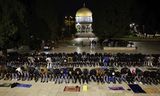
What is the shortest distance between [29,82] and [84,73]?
4.78 metres

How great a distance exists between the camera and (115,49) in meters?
48.1

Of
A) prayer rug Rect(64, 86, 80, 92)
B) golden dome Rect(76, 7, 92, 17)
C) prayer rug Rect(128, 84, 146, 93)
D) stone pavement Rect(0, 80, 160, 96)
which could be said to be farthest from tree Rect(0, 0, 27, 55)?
golden dome Rect(76, 7, 92, 17)

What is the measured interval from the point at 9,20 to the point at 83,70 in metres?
14.3

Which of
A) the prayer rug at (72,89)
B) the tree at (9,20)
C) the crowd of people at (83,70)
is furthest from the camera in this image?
the tree at (9,20)

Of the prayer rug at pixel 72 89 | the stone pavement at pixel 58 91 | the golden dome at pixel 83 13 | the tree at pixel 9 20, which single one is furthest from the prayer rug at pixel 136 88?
the golden dome at pixel 83 13

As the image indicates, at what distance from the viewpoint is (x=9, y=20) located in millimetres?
35438

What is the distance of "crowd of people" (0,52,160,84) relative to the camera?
24062 millimetres

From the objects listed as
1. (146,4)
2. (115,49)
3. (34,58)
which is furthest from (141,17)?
(34,58)

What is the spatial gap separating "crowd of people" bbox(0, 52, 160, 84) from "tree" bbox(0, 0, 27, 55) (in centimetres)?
398

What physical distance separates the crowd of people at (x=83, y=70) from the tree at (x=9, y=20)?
156 inches

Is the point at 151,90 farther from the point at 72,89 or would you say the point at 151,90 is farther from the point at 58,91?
the point at 58,91

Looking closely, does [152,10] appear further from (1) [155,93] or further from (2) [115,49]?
(1) [155,93]

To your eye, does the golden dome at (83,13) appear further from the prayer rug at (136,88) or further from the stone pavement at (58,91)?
the prayer rug at (136,88)

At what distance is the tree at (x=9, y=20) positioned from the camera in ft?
114
